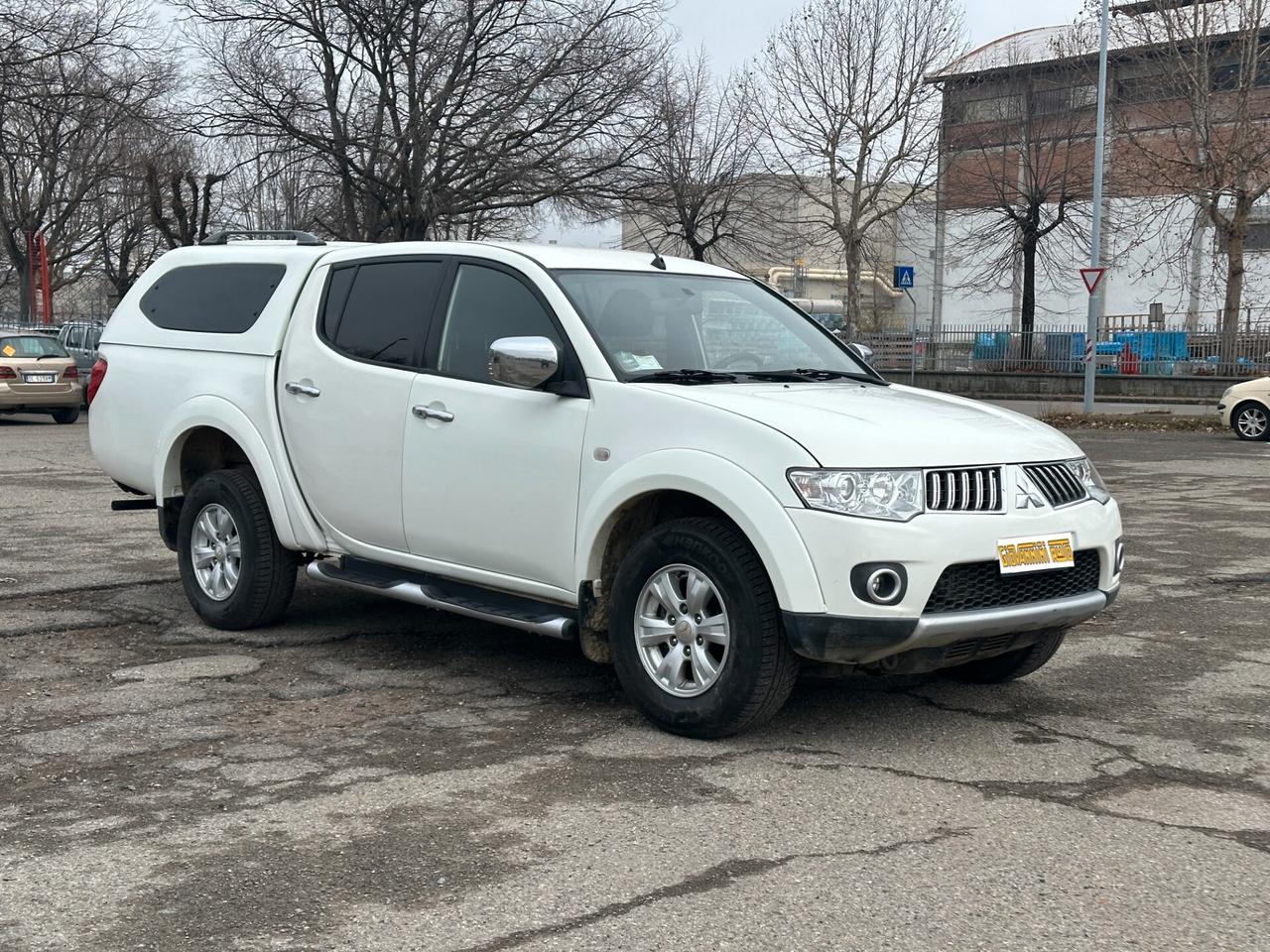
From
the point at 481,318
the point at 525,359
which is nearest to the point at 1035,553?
the point at 525,359

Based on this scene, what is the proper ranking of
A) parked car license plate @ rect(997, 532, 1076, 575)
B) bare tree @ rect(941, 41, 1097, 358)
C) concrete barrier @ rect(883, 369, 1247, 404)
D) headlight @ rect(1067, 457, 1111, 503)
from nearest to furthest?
1. parked car license plate @ rect(997, 532, 1076, 575)
2. headlight @ rect(1067, 457, 1111, 503)
3. concrete barrier @ rect(883, 369, 1247, 404)
4. bare tree @ rect(941, 41, 1097, 358)

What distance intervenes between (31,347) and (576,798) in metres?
21.5

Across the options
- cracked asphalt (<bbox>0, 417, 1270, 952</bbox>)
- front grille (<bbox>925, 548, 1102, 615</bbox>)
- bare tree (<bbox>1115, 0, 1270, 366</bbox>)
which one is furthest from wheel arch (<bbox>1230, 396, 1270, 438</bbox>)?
front grille (<bbox>925, 548, 1102, 615</bbox>)

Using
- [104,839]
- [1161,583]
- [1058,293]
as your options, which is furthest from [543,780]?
[1058,293]

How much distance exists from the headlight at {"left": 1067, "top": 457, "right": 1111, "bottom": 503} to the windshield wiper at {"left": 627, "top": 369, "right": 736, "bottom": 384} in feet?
4.36

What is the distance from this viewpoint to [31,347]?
2356 centimetres

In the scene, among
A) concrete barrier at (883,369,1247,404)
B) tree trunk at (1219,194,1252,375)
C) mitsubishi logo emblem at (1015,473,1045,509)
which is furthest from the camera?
concrete barrier at (883,369,1247,404)

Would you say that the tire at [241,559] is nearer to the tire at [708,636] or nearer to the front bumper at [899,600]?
the tire at [708,636]

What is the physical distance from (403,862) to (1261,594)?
237 inches

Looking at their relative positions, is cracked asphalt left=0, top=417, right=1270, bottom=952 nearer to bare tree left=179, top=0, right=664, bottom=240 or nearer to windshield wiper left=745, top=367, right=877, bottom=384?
windshield wiper left=745, top=367, right=877, bottom=384

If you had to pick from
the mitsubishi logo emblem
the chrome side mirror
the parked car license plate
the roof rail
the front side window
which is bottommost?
the parked car license plate

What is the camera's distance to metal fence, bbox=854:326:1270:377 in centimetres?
3272

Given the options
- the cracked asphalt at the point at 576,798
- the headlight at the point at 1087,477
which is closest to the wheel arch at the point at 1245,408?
the cracked asphalt at the point at 576,798

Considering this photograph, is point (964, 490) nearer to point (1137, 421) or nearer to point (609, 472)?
→ point (609, 472)
